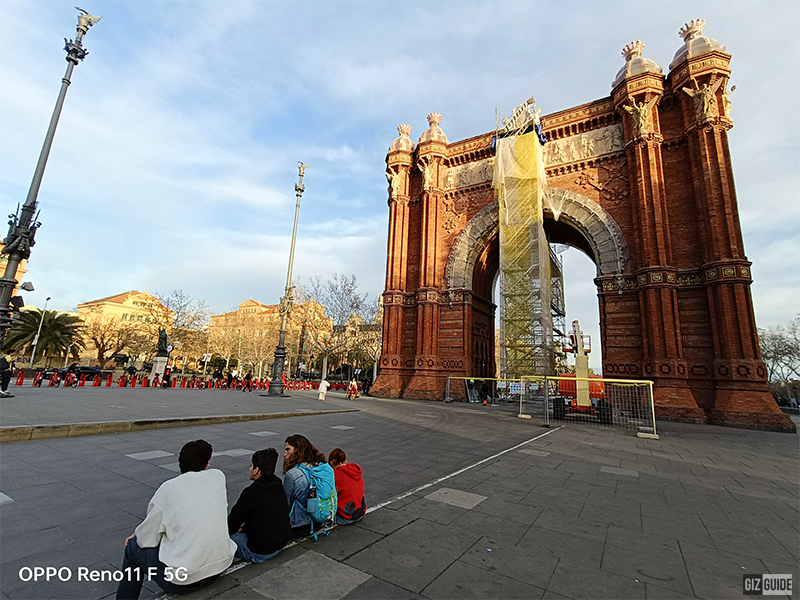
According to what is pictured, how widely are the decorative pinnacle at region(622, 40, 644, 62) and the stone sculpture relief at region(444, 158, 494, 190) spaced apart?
9.51 m

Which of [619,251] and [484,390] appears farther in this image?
[484,390]

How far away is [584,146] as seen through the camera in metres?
23.4

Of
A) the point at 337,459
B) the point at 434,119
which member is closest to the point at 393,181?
the point at 434,119

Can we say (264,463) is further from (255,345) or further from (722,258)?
(255,345)

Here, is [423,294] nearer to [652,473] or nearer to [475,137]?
[475,137]

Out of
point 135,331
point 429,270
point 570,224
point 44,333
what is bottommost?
point 44,333

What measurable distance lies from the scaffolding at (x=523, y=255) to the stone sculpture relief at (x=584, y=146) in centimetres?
96

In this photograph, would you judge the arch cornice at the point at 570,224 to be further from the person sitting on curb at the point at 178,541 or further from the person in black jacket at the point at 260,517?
the person sitting on curb at the point at 178,541

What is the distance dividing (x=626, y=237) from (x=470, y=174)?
38.6 feet

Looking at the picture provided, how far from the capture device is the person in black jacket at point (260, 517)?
116 inches

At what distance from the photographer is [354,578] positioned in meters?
2.81

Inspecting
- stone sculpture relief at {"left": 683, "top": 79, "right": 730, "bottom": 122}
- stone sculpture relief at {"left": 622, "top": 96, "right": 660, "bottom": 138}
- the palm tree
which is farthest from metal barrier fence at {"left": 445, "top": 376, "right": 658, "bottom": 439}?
the palm tree

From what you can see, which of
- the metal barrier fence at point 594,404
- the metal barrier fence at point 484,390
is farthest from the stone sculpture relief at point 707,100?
the metal barrier fence at point 484,390

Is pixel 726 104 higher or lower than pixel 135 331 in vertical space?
higher
